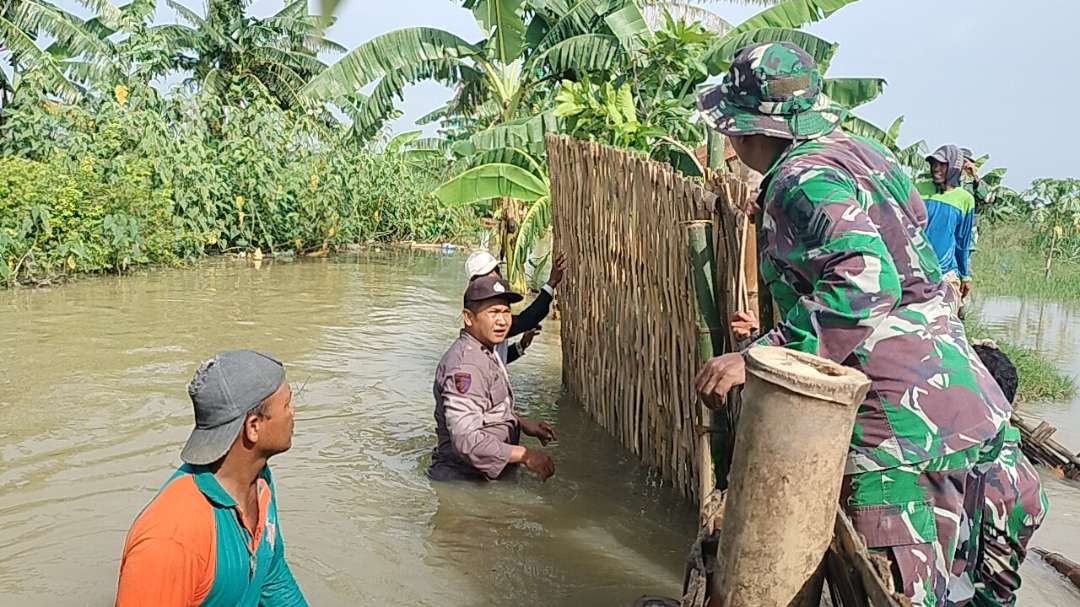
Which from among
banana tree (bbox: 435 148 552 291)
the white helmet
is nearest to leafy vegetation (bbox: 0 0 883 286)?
banana tree (bbox: 435 148 552 291)

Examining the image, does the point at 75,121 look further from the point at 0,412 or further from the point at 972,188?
the point at 972,188

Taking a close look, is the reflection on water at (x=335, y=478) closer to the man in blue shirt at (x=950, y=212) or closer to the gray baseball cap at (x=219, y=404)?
the gray baseball cap at (x=219, y=404)

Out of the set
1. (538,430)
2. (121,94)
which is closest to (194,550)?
(538,430)

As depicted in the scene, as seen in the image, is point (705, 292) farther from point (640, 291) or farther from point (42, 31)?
point (42, 31)

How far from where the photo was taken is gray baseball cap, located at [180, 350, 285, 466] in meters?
2.43

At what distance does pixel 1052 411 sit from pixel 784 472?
6692mm

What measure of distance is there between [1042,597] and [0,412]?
639 cm

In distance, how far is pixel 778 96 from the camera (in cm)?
244

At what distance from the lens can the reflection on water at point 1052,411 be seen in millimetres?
4410

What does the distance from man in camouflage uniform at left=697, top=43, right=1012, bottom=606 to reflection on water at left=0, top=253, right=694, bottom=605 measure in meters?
1.95

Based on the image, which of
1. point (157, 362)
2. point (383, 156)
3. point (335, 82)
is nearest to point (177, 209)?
point (335, 82)

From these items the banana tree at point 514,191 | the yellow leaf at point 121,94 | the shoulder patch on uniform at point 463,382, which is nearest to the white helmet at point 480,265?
the shoulder patch on uniform at point 463,382

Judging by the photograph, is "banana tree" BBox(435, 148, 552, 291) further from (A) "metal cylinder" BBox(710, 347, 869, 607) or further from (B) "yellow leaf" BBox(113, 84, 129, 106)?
(B) "yellow leaf" BBox(113, 84, 129, 106)

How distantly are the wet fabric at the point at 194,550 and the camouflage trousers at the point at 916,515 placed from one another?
1.59 m
